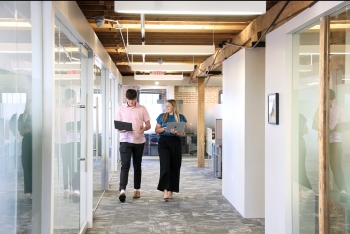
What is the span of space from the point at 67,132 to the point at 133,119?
2639 millimetres

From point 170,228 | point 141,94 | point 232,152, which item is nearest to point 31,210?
point 170,228

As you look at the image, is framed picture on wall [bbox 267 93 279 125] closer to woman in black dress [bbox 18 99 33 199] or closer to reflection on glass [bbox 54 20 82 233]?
reflection on glass [bbox 54 20 82 233]

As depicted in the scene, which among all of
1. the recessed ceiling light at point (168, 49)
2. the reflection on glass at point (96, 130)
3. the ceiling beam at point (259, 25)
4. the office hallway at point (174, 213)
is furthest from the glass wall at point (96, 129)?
the ceiling beam at point (259, 25)

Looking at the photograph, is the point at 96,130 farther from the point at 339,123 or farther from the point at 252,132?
the point at 339,123

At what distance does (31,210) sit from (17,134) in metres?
0.58

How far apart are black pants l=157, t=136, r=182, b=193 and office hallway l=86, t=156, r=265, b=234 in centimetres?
29

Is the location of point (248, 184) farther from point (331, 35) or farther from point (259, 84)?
point (331, 35)

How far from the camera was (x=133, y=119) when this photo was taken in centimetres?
623

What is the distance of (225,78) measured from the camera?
652 centimetres

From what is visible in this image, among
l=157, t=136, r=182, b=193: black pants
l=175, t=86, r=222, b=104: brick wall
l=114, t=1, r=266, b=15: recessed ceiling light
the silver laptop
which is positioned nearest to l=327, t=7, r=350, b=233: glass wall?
l=114, t=1, r=266, b=15: recessed ceiling light

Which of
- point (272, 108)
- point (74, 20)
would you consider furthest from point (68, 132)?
point (272, 108)

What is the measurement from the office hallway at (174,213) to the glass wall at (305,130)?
1.17 m

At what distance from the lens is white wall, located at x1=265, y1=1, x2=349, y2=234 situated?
12.3ft

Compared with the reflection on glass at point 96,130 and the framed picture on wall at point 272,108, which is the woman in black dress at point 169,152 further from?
the framed picture on wall at point 272,108
